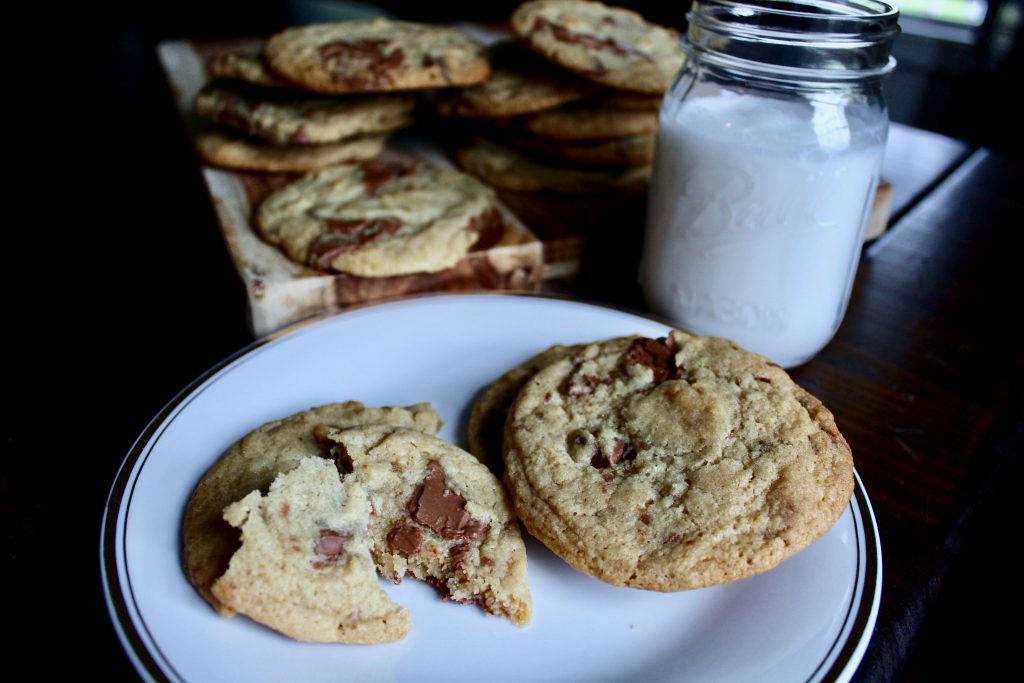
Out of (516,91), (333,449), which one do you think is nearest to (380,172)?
(516,91)

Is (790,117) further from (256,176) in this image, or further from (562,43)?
(256,176)

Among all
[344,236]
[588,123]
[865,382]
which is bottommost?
[865,382]

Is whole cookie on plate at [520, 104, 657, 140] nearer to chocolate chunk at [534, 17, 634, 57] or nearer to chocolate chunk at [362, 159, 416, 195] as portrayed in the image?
chocolate chunk at [534, 17, 634, 57]

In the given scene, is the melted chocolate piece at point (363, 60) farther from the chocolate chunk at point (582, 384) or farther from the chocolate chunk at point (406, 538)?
the chocolate chunk at point (406, 538)

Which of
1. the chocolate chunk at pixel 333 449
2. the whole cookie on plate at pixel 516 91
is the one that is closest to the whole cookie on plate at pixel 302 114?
the whole cookie on plate at pixel 516 91

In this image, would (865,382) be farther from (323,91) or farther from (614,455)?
(323,91)

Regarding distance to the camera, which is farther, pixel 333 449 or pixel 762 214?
pixel 762 214
